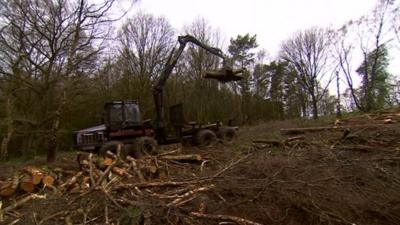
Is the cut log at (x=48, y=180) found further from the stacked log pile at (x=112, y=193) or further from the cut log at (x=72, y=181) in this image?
the cut log at (x=72, y=181)

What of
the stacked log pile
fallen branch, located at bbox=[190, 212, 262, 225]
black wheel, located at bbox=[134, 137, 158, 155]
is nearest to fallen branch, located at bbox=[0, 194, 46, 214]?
the stacked log pile

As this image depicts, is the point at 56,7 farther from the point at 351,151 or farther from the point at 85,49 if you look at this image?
the point at 351,151

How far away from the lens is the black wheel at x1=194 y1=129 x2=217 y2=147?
16188 mm

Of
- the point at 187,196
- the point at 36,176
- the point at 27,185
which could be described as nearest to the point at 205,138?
the point at 36,176

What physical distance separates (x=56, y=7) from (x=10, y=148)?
38.1 ft

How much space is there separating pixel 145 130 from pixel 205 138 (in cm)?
222

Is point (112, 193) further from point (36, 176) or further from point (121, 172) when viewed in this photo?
point (36, 176)

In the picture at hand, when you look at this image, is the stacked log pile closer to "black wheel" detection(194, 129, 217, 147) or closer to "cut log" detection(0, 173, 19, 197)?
"cut log" detection(0, 173, 19, 197)

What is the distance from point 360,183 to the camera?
299 inches

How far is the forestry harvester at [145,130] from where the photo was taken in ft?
48.0

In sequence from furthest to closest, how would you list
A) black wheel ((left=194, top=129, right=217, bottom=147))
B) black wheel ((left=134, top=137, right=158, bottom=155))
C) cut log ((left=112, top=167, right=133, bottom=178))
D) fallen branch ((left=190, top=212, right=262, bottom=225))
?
black wheel ((left=194, top=129, right=217, bottom=147)) < black wheel ((left=134, top=137, right=158, bottom=155)) < cut log ((left=112, top=167, right=133, bottom=178)) < fallen branch ((left=190, top=212, right=262, bottom=225))

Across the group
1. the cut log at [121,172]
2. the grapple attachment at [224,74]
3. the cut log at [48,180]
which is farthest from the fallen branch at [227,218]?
the grapple attachment at [224,74]

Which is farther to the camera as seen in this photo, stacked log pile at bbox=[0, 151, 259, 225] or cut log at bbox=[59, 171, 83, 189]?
cut log at bbox=[59, 171, 83, 189]

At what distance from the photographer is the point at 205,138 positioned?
53.8 feet
